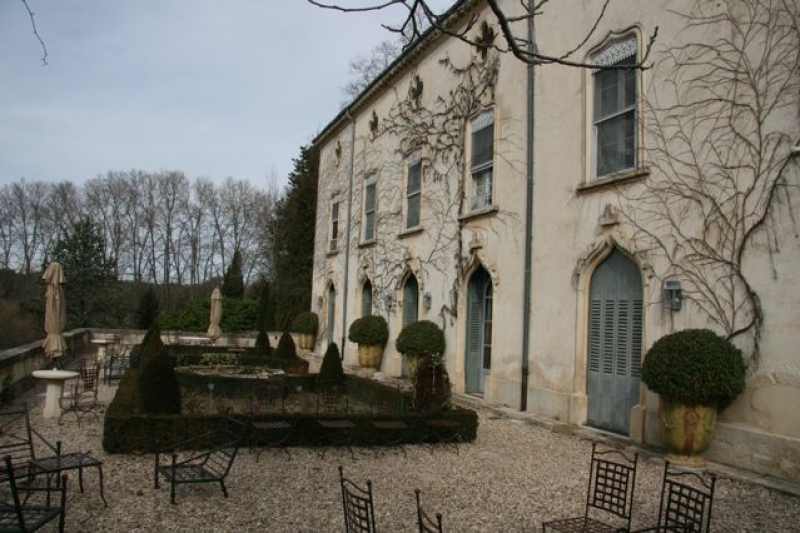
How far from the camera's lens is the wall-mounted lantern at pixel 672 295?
868cm

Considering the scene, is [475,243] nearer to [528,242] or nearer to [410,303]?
[528,242]

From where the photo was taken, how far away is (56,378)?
959 centimetres

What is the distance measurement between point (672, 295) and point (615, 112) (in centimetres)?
335

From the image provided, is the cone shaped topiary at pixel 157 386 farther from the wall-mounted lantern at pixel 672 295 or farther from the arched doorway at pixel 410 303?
the arched doorway at pixel 410 303

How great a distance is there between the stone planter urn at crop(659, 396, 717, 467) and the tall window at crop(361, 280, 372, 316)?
13.3 metres

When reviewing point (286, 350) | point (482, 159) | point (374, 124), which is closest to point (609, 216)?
point (482, 159)

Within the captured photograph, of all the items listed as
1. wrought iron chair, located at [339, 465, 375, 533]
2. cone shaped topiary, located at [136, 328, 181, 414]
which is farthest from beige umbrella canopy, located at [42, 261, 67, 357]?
wrought iron chair, located at [339, 465, 375, 533]

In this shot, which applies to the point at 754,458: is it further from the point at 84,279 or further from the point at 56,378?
the point at 84,279

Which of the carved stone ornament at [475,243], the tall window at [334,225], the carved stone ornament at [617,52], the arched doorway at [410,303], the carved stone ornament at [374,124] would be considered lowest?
the arched doorway at [410,303]

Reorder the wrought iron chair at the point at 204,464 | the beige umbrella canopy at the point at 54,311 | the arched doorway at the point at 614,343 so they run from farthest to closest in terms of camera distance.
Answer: the beige umbrella canopy at the point at 54,311 < the arched doorway at the point at 614,343 < the wrought iron chair at the point at 204,464

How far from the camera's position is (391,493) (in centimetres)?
648

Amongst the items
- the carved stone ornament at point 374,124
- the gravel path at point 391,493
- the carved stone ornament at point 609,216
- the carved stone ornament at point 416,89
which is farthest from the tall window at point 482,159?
the carved stone ornament at point 374,124

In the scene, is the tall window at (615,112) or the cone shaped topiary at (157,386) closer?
the cone shaped topiary at (157,386)

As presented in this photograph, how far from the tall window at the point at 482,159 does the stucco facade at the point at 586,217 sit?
0.05 meters
